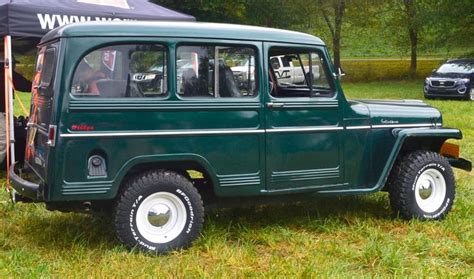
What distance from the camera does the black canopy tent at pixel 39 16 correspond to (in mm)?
6758

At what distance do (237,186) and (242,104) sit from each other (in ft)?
2.13

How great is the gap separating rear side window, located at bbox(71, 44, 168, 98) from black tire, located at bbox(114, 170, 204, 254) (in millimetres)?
646

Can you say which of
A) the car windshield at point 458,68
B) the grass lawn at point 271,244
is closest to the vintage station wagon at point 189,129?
the grass lawn at point 271,244

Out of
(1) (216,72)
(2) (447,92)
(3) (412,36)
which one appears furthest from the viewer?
(3) (412,36)

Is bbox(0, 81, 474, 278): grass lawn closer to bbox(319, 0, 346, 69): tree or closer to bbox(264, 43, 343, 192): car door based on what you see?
bbox(264, 43, 343, 192): car door

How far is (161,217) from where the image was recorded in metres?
4.88

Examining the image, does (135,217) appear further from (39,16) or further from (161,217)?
(39,16)

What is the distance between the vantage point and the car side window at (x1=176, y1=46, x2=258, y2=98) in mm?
4934

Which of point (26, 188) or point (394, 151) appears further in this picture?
point (394, 151)

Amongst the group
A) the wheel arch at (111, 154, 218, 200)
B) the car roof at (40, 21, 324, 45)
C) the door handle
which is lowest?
the wheel arch at (111, 154, 218, 200)

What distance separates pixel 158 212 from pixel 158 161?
1.29ft

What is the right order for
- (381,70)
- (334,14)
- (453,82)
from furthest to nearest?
(334,14) < (381,70) < (453,82)

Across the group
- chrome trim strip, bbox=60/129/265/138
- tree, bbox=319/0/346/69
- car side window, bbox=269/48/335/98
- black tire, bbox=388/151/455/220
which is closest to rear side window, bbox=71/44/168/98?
chrome trim strip, bbox=60/129/265/138

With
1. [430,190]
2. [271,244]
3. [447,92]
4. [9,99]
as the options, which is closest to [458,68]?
[447,92]
